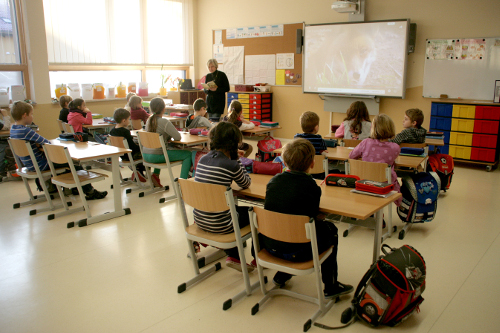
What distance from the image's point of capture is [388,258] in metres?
2.28

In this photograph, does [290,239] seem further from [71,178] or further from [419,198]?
[71,178]

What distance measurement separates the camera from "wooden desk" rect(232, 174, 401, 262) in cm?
221

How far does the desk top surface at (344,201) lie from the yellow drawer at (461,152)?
4306 mm

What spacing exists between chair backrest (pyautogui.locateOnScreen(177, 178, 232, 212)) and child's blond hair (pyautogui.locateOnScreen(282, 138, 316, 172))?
0.39 m

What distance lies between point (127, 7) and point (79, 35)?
46.3 inches

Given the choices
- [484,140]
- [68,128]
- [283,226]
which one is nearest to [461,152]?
[484,140]

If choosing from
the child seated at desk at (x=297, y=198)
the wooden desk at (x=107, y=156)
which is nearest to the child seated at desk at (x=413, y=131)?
the child seated at desk at (x=297, y=198)

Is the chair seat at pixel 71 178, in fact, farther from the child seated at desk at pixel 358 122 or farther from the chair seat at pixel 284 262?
the child seated at desk at pixel 358 122

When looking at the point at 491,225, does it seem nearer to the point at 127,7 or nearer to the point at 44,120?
the point at 44,120

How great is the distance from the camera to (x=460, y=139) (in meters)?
6.11

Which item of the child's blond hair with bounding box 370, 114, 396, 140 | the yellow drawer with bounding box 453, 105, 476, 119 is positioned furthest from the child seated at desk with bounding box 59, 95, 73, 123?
the yellow drawer with bounding box 453, 105, 476, 119

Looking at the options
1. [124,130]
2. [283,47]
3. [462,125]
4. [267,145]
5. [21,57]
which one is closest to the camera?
[124,130]

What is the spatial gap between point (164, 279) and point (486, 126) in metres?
5.16

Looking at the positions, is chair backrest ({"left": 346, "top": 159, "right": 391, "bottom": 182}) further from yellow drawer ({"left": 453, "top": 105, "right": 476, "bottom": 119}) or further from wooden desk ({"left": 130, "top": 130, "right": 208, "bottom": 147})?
yellow drawer ({"left": 453, "top": 105, "right": 476, "bottom": 119})
